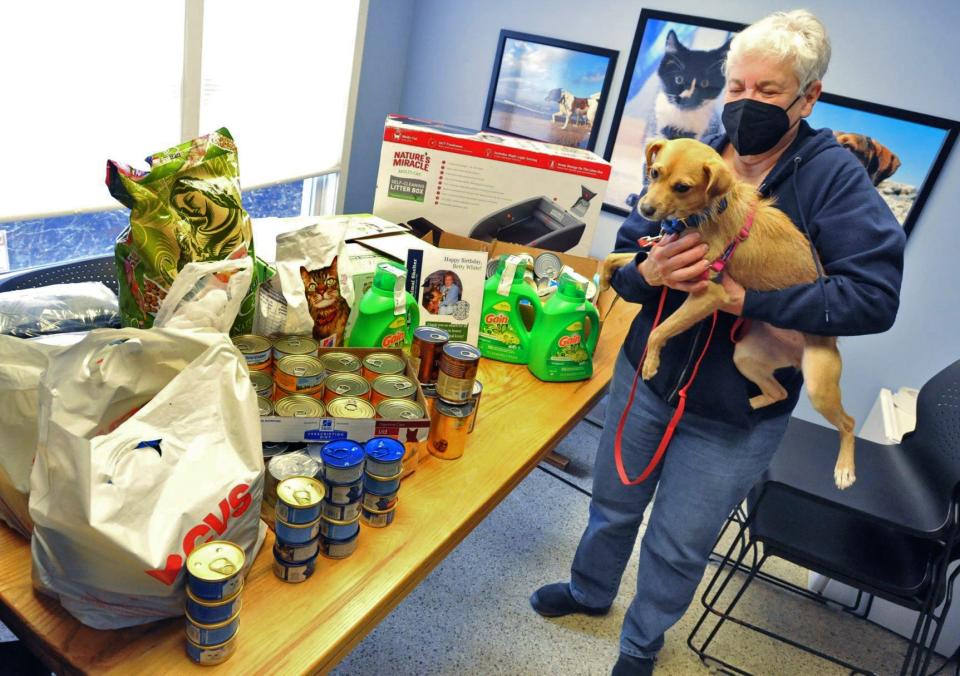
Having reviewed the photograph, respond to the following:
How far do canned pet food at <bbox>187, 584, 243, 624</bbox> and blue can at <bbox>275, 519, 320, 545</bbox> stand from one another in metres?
0.12

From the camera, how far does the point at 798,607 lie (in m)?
2.24

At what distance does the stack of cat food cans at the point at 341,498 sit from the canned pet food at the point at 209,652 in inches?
7.6

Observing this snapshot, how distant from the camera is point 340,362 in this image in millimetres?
1180

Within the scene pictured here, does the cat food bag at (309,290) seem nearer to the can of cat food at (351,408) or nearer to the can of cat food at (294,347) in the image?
the can of cat food at (294,347)

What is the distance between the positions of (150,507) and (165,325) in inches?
12.0

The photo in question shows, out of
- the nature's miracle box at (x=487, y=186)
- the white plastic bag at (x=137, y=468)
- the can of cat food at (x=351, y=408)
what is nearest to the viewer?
the white plastic bag at (x=137, y=468)

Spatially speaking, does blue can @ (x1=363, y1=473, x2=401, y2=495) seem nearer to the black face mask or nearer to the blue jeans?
the blue jeans

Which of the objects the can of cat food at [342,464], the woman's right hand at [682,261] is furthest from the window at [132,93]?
the woman's right hand at [682,261]

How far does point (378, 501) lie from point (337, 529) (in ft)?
0.31

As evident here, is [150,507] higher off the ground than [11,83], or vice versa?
[11,83]

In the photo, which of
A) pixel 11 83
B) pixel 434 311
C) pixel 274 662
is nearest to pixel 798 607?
pixel 434 311

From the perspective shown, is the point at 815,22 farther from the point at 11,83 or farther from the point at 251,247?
the point at 11,83

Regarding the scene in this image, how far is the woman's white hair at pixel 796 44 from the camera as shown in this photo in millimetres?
1093

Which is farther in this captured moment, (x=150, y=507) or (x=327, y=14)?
(x=327, y=14)
